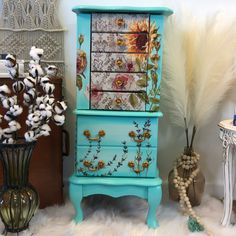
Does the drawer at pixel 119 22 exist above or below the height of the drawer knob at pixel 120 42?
above

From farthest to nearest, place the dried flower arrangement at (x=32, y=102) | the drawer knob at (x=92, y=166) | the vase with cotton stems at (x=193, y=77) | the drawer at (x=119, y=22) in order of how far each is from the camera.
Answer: the vase with cotton stems at (x=193, y=77)
the drawer knob at (x=92, y=166)
the drawer at (x=119, y=22)
the dried flower arrangement at (x=32, y=102)

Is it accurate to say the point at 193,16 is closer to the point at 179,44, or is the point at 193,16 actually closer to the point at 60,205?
the point at 179,44

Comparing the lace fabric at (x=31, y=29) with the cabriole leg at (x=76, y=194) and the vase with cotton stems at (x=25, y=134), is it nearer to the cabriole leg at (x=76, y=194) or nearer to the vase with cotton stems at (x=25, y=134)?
the vase with cotton stems at (x=25, y=134)

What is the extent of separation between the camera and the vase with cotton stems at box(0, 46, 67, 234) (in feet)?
4.94

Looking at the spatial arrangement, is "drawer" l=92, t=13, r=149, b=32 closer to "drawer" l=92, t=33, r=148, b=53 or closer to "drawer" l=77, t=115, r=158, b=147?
"drawer" l=92, t=33, r=148, b=53

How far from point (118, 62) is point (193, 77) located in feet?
1.64

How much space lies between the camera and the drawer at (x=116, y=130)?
168 centimetres

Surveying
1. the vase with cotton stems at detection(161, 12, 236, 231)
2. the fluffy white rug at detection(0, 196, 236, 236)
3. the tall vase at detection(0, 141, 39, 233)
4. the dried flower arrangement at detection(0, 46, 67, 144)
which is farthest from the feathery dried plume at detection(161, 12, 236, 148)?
the tall vase at detection(0, 141, 39, 233)

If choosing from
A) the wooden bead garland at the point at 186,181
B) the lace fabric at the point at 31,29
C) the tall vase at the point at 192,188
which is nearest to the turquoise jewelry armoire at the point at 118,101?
the wooden bead garland at the point at 186,181

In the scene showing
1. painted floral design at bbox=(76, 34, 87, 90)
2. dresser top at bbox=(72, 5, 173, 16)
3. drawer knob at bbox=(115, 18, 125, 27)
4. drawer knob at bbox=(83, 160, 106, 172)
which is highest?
dresser top at bbox=(72, 5, 173, 16)

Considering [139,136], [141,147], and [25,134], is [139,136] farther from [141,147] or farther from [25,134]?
[25,134]

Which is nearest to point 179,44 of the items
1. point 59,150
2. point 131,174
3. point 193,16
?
point 193,16

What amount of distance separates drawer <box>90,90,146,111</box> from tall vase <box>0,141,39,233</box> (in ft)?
1.18

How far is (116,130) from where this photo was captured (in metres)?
1.69
